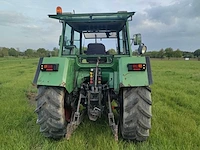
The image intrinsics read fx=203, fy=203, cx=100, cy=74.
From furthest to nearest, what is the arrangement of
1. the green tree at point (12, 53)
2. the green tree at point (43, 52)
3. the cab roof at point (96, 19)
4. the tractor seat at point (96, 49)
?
the green tree at point (12, 53) < the green tree at point (43, 52) < the tractor seat at point (96, 49) < the cab roof at point (96, 19)

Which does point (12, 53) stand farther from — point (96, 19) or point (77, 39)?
point (96, 19)

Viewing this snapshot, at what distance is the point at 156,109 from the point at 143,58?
2158 millimetres

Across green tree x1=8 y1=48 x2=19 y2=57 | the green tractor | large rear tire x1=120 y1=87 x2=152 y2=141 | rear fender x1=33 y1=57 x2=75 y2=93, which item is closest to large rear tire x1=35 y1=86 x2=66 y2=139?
the green tractor

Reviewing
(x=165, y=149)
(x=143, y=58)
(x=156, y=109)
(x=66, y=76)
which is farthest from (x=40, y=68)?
(x=156, y=109)

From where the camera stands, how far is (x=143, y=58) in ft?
9.55

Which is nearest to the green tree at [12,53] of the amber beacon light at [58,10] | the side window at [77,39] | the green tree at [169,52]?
the green tree at [169,52]

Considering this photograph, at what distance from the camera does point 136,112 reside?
2814 mm

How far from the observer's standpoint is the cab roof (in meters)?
3.36

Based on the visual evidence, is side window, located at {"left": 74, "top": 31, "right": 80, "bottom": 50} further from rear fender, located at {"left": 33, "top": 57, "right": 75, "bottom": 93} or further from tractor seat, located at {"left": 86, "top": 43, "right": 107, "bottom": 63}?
rear fender, located at {"left": 33, "top": 57, "right": 75, "bottom": 93}

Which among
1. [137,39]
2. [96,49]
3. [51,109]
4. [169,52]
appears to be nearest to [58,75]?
[51,109]

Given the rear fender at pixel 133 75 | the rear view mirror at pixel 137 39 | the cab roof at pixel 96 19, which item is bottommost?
the rear fender at pixel 133 75

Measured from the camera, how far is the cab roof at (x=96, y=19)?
11.0 ft

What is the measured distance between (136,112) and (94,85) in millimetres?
779

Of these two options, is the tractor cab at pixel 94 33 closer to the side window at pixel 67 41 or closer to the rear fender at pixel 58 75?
the side window at pixel 67 41
